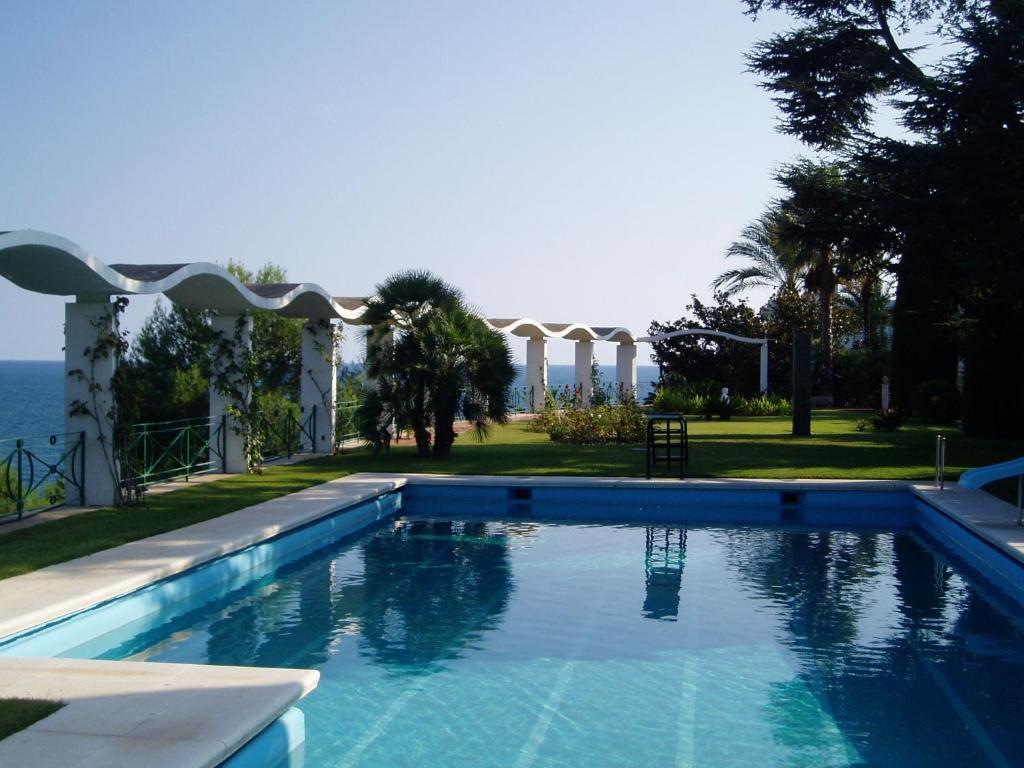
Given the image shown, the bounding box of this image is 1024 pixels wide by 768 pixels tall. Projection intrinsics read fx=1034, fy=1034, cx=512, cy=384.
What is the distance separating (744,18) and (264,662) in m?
17.6

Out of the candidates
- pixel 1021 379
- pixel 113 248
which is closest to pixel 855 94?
pixel 1021 379

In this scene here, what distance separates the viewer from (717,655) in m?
7.59

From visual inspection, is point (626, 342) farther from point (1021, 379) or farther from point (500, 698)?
point (500, 698)

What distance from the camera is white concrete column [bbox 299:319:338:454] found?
747 inches

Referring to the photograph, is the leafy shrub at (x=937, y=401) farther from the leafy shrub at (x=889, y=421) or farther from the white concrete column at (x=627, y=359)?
the white concrete column at (x=627, y=359)

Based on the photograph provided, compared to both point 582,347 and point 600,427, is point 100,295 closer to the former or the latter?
point 600,427

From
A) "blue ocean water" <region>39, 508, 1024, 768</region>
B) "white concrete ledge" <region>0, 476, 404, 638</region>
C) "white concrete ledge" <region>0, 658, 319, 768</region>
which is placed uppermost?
"white concrete ledge" <region>0, 476, 404, 638</region>

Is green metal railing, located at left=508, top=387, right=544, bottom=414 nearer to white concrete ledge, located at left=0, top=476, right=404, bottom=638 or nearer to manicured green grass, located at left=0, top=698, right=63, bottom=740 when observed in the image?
white concrete ledge, located at left=0, top=476, right=404, bottom=638

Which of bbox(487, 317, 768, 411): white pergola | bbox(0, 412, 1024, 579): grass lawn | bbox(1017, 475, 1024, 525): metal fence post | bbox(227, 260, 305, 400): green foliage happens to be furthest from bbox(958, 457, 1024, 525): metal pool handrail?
bbox(227, 260, 305, 400): green foliage

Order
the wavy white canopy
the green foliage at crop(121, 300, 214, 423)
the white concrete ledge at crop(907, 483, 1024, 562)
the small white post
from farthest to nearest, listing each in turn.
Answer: the small white post
the green foliage at crop(121, 300, 214, 423)
the white concrete ledge at crop(907, 483, 1024, 562)
the wavy white canopy

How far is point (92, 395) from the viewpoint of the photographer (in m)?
12.0

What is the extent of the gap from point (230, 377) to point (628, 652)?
9.81 metres

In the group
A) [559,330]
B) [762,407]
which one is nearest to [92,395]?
[559,330]

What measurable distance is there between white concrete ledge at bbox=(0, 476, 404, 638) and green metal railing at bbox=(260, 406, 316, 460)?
5.84 metres
